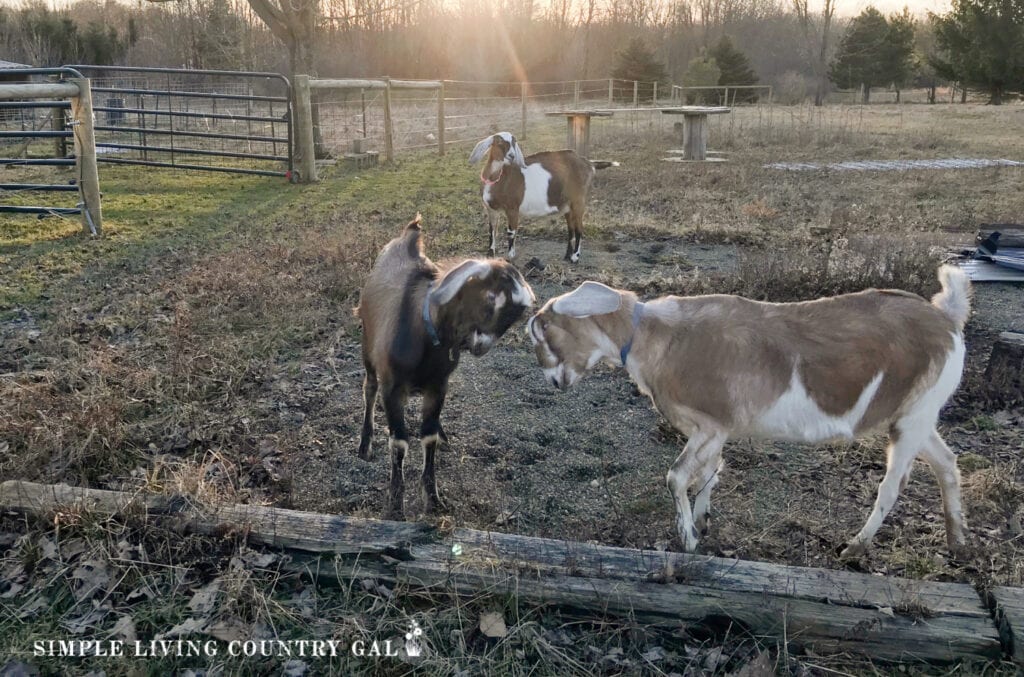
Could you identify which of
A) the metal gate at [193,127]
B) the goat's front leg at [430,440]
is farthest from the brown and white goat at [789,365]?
the metal gate at [193,127]

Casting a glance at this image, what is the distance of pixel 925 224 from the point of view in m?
9.73

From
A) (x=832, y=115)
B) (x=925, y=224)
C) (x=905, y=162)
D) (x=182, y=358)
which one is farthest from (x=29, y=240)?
(x=832, y=115)

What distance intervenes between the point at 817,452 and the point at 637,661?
81.7 inches

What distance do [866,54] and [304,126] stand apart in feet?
128

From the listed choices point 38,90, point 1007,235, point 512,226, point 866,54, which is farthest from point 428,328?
point 866,54

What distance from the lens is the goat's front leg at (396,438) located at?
3625 millimetres

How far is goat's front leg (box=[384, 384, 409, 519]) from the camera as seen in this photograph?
362 cm

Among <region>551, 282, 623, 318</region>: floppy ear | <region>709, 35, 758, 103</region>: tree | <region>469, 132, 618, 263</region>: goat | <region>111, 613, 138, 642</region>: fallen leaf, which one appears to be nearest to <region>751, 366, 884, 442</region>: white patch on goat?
<region>551, 282, 623, 318</region>: floppy ear

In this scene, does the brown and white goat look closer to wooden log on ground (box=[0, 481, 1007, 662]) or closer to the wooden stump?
wooden log on ground (box=[0, 481, 1007, 662])

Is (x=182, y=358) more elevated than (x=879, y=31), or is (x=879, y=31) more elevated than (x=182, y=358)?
(x=879, y=31)

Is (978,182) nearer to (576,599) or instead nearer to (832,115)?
(576,599)

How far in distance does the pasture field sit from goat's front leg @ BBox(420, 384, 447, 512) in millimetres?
91

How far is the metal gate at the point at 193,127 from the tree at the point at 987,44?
3332 cm

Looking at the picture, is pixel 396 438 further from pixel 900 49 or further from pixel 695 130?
pixel 900 49
